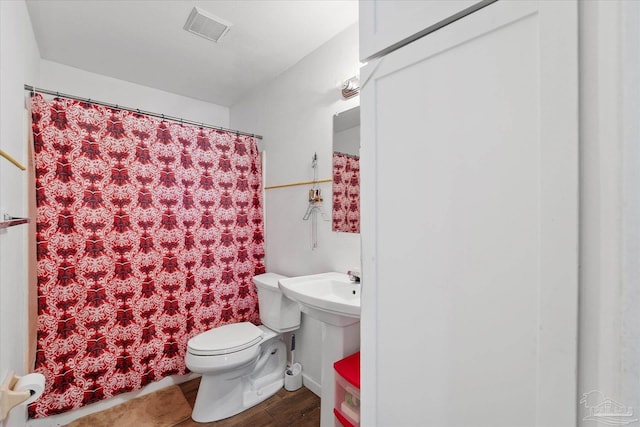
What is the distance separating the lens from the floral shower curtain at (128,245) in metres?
1.61

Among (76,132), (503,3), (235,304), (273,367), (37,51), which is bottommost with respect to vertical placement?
(273,367)

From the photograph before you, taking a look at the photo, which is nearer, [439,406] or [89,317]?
[439,406]

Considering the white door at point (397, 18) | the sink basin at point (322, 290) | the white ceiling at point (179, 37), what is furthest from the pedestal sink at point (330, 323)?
the white ceiling at point (179, 37)

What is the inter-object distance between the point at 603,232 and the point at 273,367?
7.01ft

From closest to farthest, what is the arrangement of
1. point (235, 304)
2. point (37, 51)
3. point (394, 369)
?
point (394, 369) < point (37, 51) < point (235, 304)

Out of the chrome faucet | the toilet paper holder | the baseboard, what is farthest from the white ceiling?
the baseboard

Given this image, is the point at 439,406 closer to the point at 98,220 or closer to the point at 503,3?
the point at 503,3

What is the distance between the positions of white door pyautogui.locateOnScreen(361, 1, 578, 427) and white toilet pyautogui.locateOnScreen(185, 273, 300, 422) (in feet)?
4.18

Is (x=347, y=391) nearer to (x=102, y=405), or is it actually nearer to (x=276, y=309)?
(x=276, y=309)

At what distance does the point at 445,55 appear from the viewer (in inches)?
22.1

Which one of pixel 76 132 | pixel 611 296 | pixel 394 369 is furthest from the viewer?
pixel 76 132

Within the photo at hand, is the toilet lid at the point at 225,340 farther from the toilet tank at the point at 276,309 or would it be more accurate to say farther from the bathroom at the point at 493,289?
the bathroom at the point at 493,289

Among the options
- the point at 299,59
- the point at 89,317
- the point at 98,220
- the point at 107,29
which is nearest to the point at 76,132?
the point at 98,220

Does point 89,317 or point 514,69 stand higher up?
point 514,69
